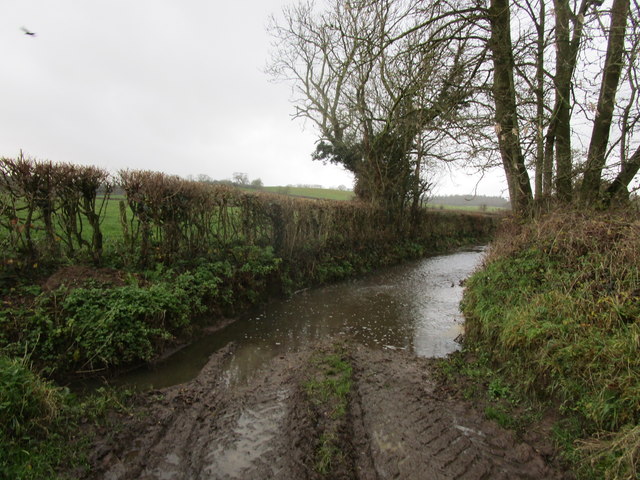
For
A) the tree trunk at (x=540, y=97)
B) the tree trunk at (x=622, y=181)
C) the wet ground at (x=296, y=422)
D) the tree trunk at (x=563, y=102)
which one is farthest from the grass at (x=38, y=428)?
the tree trunk at (x=622, y=181)

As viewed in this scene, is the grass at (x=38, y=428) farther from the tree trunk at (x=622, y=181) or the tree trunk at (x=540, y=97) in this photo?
the tree trunk at (x=622, y=181)

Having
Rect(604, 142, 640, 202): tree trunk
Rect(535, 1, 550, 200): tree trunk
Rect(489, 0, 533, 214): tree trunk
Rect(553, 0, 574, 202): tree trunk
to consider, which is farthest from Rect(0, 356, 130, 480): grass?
Rect(604, 142, 640, 202): tree trunk

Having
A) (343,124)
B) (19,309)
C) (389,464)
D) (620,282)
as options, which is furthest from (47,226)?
(343,124)

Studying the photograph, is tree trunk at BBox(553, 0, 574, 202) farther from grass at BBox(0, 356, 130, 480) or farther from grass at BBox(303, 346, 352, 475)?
grass at BBox(0, 356, 130, 480)

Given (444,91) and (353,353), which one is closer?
(353,353)

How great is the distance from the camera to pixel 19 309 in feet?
15.0

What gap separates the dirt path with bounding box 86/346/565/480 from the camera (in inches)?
118

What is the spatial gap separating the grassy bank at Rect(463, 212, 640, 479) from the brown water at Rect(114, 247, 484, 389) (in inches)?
47.5

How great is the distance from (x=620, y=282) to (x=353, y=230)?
940cm

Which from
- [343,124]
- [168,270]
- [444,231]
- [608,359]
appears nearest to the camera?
[608,359]

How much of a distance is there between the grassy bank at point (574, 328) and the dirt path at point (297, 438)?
23.6 inches

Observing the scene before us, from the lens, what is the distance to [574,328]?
12.5 ft

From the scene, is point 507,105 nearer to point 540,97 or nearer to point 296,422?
point 540,97

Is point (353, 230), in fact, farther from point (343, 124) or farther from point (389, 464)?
point (389, 464)
